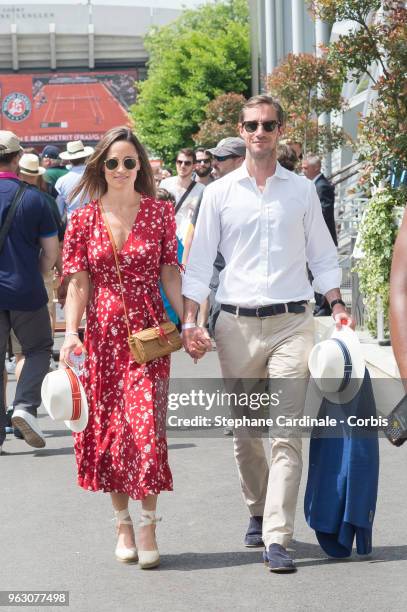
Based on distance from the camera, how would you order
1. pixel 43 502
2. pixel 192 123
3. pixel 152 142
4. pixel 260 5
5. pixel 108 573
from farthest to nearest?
pixel 152 142 → pixel 192 123 → pixel 260 5 → pixel 43 502 → pixel 108 573

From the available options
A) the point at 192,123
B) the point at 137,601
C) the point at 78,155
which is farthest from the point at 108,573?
the point at 192,123

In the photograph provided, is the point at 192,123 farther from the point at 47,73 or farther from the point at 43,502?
the point at 47,73

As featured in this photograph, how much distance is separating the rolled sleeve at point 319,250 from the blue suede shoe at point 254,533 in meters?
1.05

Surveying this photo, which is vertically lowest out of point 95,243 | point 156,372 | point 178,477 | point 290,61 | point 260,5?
point 178,477

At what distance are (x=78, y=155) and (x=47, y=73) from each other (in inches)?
4568

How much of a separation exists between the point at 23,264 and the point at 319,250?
8.69 ft

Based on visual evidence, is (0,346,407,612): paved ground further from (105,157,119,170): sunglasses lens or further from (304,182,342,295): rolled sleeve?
(105,157,119,170): sunglasses lens

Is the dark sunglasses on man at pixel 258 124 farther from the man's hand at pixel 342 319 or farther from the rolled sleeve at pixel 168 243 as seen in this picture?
the man's hand at pixel 342 319

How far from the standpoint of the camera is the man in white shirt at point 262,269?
5926mm

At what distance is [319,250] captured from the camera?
611cm

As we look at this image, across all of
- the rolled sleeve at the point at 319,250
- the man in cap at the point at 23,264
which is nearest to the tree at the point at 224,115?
the man in cap at the point at 23,264

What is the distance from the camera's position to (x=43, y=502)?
23.8 ft

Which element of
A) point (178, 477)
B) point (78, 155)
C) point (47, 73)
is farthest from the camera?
point (47, 73)

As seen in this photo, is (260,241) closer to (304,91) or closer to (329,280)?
(329,280)
